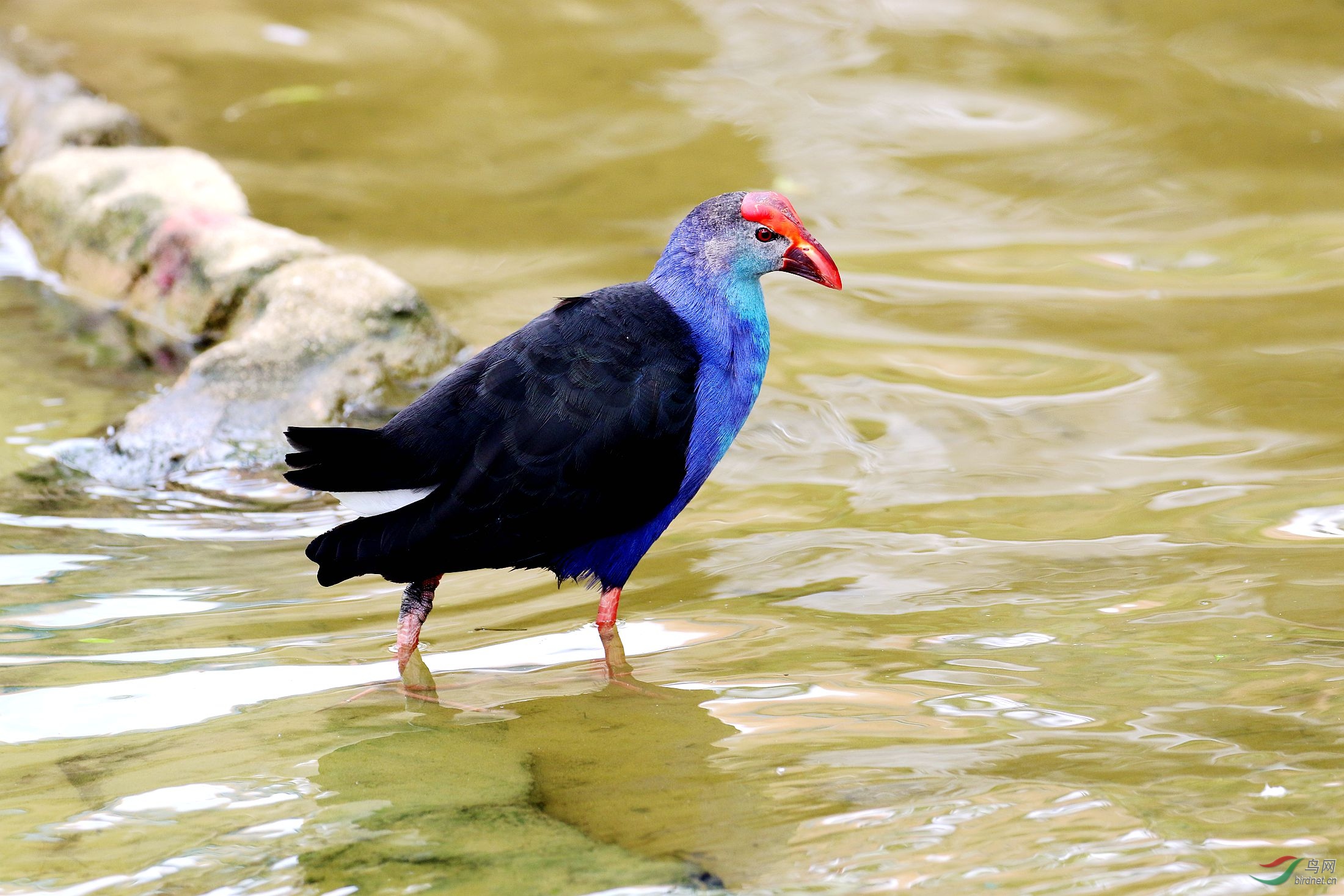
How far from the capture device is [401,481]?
327 centimetres

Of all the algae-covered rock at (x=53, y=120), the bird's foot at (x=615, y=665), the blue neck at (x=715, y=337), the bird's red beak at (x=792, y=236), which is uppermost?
the algae-covered rock at (x=53, y=120)

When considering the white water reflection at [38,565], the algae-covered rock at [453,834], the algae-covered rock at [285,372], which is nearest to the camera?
the algae-covered rock at [453,834]

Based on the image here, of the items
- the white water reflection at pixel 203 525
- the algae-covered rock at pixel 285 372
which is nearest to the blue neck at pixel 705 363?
the white water reflection at pixel 203 525

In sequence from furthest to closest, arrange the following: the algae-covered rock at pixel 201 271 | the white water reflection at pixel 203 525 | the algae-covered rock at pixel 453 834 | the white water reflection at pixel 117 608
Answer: the algae-covered rock at pixel 201 271, the white water reflection at pixel 203 525, the white water reflection at pixel 117 608, the algae-covered rock at pixel 453 834

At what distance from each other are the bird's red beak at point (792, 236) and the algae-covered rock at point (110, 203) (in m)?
3.17

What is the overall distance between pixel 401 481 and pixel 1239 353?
3520 mm

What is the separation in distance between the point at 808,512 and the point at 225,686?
1.93 meters

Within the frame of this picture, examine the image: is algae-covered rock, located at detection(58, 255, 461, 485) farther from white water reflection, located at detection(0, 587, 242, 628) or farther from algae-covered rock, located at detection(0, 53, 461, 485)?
white water reflection, located at detection(0, 587, 242, 628)

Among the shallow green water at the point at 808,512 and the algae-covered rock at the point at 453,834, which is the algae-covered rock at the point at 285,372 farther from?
the algae-covered rock at the point at 453,834

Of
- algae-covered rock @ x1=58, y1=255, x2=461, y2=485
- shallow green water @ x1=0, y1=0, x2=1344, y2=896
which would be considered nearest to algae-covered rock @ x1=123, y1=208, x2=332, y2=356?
algae-covered rock @ x1=58, y1=255, x2=461, y2=485

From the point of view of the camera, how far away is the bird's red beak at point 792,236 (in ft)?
11.8

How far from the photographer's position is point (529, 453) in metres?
3.30

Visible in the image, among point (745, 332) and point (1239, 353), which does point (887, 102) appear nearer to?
point (1239, 353)

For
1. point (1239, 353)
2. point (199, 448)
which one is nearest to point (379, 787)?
point (199, 448)
